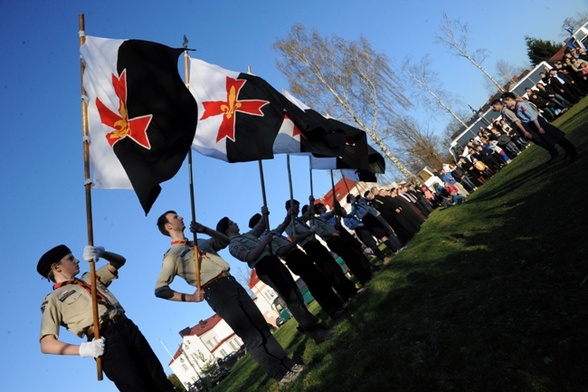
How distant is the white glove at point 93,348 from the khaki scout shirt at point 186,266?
1.34m

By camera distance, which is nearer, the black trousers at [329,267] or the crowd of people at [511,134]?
the black trousers at [329,267]

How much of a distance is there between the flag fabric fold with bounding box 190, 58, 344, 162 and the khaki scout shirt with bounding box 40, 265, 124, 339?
9.96ft

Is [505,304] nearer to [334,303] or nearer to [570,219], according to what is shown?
[570,219]

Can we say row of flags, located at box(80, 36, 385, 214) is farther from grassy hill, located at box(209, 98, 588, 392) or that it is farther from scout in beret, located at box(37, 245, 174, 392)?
grassy hill, located at box(209, 98, 588, 392)

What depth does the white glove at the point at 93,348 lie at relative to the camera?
14.1 ft

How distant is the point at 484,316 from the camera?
451 cm

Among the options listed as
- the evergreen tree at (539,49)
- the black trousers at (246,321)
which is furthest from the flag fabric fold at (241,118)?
the evergreen tree at (539,49)

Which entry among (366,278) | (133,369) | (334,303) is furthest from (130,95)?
(366,278)

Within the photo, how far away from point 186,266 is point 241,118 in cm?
263

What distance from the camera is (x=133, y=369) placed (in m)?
4.57

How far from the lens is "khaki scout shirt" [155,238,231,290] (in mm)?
5684

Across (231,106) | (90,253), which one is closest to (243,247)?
(231,106)

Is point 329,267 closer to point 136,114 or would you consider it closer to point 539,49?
point 136,114

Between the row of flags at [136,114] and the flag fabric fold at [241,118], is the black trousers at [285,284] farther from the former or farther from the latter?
the row of flags at [136,114]
